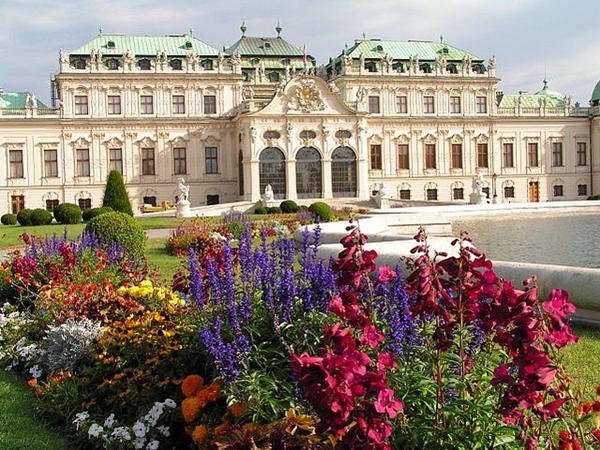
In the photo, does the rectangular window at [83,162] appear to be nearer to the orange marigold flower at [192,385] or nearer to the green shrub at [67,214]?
the green shrub at [67,214]

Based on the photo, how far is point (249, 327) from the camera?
4977mm

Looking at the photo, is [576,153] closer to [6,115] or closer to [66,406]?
[6,115]

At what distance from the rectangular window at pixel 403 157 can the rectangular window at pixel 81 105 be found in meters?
21.9

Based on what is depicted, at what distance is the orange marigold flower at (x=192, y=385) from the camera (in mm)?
5160

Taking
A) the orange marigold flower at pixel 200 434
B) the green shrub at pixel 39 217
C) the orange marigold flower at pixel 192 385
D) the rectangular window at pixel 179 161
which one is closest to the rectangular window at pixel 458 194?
the rectangular window at pixel 179 161

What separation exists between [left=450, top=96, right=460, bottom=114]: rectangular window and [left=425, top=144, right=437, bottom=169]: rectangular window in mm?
3103

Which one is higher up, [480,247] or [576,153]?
[576,153]

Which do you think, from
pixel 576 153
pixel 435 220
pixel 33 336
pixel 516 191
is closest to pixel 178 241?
pixel 435 220

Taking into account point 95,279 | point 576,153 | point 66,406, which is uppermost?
point 576,153

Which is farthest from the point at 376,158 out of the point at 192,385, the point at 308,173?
the point at 192,385

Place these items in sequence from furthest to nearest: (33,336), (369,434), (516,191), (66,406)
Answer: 1. (516,191)
2. (33,336)
3. (66,406)
4. (369,434)

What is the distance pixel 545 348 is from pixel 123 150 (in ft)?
148

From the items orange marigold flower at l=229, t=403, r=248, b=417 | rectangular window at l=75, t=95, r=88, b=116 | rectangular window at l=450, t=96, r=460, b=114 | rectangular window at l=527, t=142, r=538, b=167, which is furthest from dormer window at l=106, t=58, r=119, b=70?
orange marigold flower at l=229, t=403, r=248, b=417

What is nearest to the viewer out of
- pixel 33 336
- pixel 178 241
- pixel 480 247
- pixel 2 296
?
pixel 33 336
